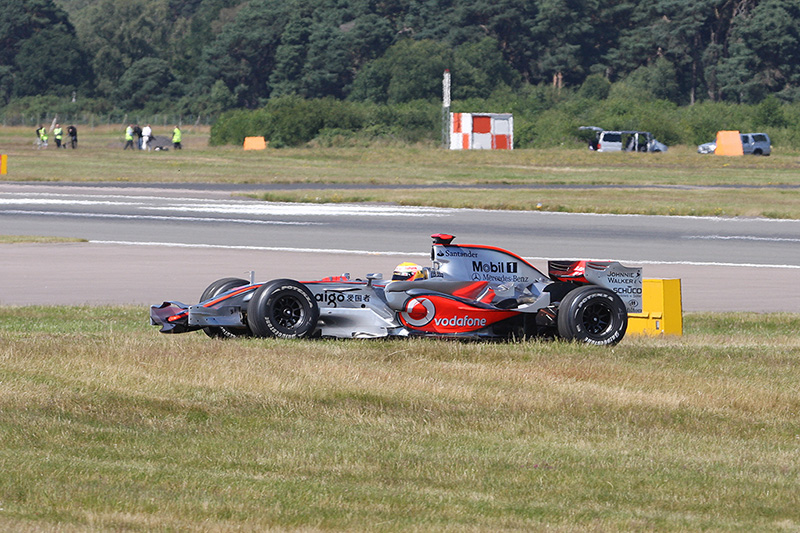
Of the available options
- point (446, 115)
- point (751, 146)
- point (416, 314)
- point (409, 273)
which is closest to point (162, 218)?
point (409, 273)

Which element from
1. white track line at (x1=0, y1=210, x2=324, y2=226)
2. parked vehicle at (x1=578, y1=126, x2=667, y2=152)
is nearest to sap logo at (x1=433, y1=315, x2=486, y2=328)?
white track line at (x1=0, y1=210, x2=324, y2=226)

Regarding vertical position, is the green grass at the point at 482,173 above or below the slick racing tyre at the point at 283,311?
above

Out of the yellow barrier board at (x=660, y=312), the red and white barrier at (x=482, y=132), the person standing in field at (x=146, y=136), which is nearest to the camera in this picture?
the yellow barrier board at (x=660, y=312)

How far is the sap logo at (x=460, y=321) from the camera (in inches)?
519

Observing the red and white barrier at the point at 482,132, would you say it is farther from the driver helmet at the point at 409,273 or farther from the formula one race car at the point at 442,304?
the driver helmet at the point at 409,273

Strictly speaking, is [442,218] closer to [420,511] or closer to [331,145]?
[420,511]

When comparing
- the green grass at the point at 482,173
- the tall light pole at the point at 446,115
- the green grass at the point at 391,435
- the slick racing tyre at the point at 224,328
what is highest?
the tall light pole at the point at 446,115

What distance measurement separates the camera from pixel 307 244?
27469mm

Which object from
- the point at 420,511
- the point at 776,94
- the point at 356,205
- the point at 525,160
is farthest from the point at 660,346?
the point at 776,94

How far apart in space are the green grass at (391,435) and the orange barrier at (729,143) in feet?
199

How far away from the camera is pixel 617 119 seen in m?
81.9

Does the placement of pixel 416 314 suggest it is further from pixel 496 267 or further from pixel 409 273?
pixel 496 267

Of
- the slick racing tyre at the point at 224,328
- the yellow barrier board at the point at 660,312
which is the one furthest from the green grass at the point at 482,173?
the slick racing tyre at the point at 224,328

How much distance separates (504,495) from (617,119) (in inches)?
3015
